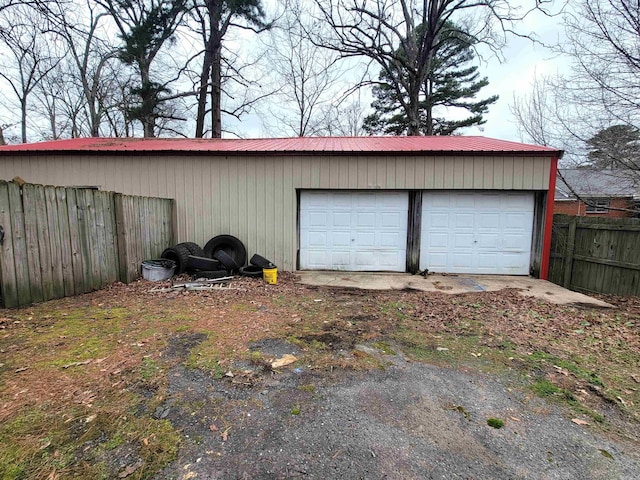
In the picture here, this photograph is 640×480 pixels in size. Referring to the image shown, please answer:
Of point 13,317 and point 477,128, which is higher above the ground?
point 477,128

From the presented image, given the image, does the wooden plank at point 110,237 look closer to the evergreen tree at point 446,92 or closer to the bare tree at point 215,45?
the bare tree at point 215,45

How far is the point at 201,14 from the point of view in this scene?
13.7 m

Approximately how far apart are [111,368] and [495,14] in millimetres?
16552

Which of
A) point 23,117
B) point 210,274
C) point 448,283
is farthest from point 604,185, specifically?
point 23,117

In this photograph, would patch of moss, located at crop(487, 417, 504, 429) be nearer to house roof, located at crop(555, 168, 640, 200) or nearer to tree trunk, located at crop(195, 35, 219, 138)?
house roof, located at crop(555, 168, 640, 200)

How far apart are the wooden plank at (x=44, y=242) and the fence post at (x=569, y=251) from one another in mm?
10151

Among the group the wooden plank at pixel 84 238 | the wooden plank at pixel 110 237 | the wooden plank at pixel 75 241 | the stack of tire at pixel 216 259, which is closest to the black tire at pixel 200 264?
the stack of tire at pixel 216 259

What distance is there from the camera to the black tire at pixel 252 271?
22.0 ft

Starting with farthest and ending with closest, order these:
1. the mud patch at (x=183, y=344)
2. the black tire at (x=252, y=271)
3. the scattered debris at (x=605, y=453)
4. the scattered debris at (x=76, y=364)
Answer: the black tire at (x=252, y=271) < the mud patch at (x=183, y=344) < the scattered debris at (x=76, y=364) < the scattered debris at (x=605, y=453)

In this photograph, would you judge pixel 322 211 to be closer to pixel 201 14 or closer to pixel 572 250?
pixel 572 250

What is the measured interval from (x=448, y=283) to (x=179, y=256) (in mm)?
5704

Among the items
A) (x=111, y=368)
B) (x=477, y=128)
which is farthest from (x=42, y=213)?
(x=477, y=128)

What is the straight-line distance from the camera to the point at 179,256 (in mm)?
6551

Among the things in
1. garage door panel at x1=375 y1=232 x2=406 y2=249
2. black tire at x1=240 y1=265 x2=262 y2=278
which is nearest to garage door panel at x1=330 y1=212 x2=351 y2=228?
garage door panel at x1=375 y1=232 x2=406 y2=249
